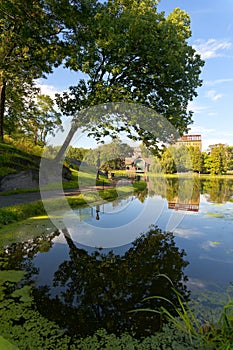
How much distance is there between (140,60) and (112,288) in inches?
499

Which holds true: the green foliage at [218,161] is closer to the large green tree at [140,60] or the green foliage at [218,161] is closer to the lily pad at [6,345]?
the large green tree at [140,60]

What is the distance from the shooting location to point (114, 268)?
194 inches

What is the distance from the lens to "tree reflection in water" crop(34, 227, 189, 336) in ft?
10.2

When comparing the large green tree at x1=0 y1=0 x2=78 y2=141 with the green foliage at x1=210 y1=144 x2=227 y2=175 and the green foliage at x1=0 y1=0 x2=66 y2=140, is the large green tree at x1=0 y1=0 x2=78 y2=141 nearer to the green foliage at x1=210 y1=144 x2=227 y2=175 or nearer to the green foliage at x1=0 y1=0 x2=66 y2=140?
the green foliage at x1=0 y1=0 x2=66 y2=140

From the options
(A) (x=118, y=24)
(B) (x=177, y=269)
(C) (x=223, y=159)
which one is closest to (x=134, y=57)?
(A) (x=118, y=24)

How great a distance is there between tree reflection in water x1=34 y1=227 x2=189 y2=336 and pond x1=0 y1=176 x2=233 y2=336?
14mm

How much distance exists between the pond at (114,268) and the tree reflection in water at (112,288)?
0.04 ft

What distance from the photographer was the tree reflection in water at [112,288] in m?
3.12

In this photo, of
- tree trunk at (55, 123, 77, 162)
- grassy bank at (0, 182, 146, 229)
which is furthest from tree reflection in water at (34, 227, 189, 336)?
tree trunk at (55, 123, 77, 162)

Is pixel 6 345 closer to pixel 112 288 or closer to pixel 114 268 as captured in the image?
pixel 112 288

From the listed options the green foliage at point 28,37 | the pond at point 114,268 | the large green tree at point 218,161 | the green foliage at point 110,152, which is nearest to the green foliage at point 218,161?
the large green tree at point 218,161

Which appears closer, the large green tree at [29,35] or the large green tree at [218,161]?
the large green tree at [29,35]

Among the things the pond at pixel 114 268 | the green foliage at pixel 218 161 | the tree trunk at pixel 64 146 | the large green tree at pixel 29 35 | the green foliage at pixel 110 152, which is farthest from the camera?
the green foliage at pixel 218 161

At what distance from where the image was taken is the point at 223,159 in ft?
197
